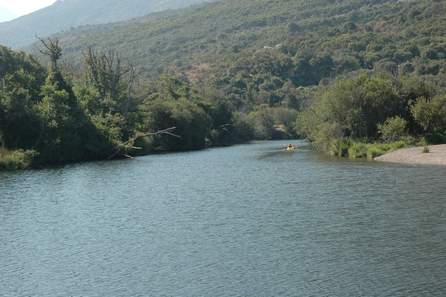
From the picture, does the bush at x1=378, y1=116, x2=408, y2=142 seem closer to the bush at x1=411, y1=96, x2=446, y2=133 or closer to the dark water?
the bush at x1=411, y1=96, x2=446, y2=133

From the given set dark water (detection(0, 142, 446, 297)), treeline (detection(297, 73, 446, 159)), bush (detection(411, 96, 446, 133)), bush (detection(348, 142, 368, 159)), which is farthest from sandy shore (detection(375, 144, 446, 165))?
dark water (detection(0, 142, 446, 297))

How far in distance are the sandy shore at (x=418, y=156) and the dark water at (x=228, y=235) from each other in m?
6.80

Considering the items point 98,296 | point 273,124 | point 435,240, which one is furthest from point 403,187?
point 273,124

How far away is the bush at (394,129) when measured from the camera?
3537 inches

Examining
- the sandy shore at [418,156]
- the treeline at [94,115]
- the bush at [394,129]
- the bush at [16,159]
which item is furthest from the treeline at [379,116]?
the bush at [16,159]

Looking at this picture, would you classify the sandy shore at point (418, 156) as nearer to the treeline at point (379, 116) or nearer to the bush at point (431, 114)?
the treeline at point (379, 116)

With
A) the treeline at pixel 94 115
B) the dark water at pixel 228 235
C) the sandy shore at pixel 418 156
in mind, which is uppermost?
the treeline at pixel 94 115

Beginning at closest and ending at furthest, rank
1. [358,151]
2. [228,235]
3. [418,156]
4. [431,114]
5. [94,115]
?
[228,235] → [418,156] → [431,114] → [358,151] → [94,115]

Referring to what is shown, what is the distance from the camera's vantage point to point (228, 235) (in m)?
40.7

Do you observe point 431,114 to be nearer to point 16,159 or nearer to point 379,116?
point 379,116

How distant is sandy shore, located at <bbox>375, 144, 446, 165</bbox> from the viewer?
250ft

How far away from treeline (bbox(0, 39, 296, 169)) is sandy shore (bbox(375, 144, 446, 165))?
3626 centimetres

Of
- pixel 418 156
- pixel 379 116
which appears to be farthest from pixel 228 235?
pixel 379 116

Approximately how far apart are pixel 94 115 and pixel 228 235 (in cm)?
7451
